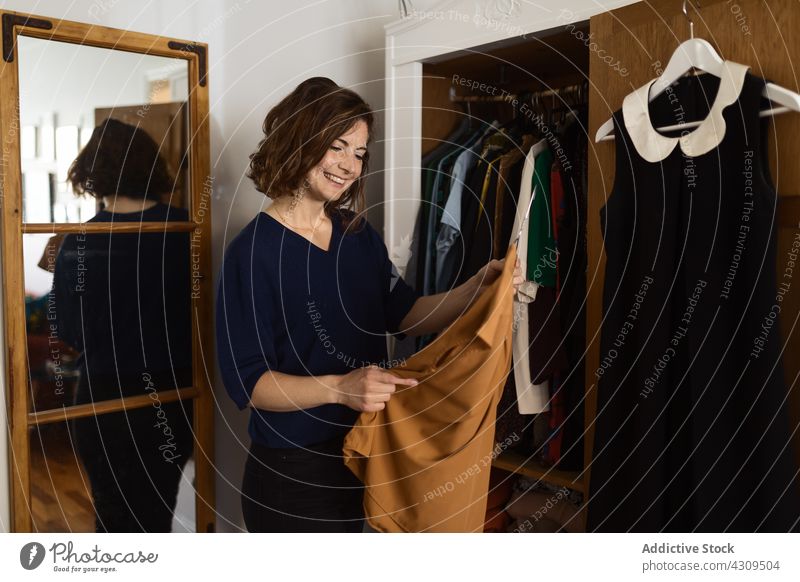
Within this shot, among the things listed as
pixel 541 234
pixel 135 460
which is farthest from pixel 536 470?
pixel 135 460

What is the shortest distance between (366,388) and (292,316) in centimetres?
27

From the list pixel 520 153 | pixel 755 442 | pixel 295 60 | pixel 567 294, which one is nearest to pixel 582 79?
pixel 520 153

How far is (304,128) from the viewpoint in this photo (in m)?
1.53

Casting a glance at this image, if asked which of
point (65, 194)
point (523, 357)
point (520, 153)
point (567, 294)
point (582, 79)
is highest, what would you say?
point (582, 79)

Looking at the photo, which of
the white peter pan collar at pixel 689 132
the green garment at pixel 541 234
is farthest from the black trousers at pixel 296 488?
the white peter pan collar at pixel 689 132

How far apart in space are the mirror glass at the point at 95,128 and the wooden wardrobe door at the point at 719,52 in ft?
3.64

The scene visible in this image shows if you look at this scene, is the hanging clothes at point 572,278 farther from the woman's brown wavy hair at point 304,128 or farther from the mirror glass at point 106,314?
the mirror glass at point 106,314

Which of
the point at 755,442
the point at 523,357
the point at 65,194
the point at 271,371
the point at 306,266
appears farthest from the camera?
the point at 523,357

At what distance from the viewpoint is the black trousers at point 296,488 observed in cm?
154

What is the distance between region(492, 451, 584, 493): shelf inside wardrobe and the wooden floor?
3.78ft

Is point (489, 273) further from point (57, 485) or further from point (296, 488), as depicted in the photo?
point (57, 485)

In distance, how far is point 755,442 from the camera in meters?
1.28
